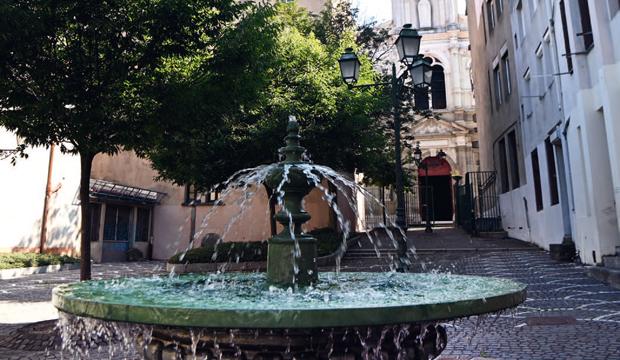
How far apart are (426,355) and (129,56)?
230 inches

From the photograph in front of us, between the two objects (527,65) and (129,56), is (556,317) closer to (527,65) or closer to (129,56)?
(129,56)

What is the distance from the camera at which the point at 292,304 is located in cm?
236

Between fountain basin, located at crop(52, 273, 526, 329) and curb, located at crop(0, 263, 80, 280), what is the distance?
1437 centimetres

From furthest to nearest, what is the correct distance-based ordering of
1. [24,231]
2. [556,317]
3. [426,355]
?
[24,231]
[556,317]
[426,355]

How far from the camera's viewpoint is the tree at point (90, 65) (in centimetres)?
601

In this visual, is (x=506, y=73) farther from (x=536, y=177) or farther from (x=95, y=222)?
(x=95, y=222)

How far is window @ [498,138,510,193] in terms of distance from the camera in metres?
21.0

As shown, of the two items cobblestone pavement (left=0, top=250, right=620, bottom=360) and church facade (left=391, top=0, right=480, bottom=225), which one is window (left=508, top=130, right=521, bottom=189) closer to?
cobblestone pavement (left=0, top=250, right=620, bottom=360)

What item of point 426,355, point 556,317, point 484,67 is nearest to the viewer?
point 426,355

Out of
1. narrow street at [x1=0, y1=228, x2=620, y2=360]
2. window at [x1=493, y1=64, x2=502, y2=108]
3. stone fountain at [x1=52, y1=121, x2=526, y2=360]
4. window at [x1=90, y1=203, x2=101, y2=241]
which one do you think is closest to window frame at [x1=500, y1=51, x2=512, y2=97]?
window at [x1=493, y1=64, x2=502, y2=108]

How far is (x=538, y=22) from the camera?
14812 millimetres

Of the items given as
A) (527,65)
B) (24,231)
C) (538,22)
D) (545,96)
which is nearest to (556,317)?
(545,96)

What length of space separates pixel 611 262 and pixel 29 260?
17.5 metres

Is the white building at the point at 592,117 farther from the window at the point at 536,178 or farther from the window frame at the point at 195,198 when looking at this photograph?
the window frame at the point at 195,198
